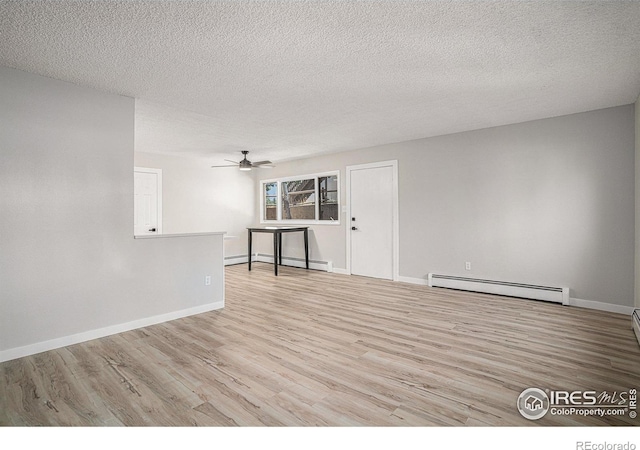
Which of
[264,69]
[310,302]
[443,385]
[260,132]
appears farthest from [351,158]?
[443,385]

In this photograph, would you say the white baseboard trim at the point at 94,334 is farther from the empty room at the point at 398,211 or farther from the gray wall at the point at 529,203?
the gray wall at the point at 529,203

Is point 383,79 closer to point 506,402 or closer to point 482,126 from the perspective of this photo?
point 482,126

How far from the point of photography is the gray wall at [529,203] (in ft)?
12.5

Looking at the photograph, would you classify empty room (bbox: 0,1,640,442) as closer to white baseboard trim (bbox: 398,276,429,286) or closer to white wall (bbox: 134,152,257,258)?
white baseboard trim (bbox: 398,276,429,286)

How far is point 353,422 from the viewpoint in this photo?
1.81m

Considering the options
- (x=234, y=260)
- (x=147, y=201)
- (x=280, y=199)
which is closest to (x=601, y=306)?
(x=280, y=199)

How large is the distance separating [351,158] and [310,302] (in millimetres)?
2995

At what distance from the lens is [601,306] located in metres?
3.91

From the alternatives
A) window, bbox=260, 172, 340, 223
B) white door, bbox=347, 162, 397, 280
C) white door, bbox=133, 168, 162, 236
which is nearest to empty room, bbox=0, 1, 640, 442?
white door, bbox=347, 162, 397, 280

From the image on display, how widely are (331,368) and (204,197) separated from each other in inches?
223

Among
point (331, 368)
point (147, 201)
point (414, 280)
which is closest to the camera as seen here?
point (331, 368)

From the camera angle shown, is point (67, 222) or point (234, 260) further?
point (234, 260)

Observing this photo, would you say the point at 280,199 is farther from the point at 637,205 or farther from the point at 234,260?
the point at 637,205

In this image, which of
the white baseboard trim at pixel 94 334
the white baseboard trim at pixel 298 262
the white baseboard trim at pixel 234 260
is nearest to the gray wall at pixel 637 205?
the white baseboard trim at pixel 298 262
